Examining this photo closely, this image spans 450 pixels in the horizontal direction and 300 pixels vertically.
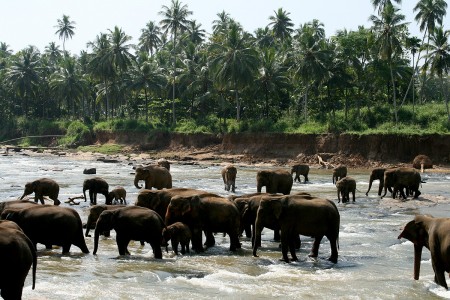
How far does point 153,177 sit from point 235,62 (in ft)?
110

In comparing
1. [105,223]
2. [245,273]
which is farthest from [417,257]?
[105,223]

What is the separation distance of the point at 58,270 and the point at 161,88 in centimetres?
5968

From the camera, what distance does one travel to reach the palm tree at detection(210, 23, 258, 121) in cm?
5772

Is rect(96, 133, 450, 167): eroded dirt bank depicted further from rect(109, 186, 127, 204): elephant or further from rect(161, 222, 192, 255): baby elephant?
rect(161, 222, 192, 255): baby elephant

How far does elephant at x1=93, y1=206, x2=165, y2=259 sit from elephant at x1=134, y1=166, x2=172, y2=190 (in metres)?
12.5

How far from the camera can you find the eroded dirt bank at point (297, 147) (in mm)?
47688

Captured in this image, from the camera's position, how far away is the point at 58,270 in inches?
455

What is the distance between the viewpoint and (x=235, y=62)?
57.7 meters

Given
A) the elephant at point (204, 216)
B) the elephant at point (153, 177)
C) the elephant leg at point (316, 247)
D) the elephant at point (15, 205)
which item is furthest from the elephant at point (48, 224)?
the elephant at point (153, 177)

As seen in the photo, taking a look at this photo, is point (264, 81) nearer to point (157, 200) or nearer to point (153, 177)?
point (153, 177)

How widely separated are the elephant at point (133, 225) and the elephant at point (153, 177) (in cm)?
1250

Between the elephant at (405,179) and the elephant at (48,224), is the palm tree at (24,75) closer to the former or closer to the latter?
the elephant at (405,179)

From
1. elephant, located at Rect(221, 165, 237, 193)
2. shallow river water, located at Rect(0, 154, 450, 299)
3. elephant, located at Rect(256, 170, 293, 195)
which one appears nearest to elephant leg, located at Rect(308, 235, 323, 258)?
shallow river water, located at Rect(0, 154, 450, 299)

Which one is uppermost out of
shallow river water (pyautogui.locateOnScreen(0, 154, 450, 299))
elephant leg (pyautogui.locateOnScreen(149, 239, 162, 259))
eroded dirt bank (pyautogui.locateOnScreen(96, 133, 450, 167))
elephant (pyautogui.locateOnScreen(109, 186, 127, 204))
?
eroded dirt bank (pyautogui.locateOnScreen(96, 133, 450, 167))
